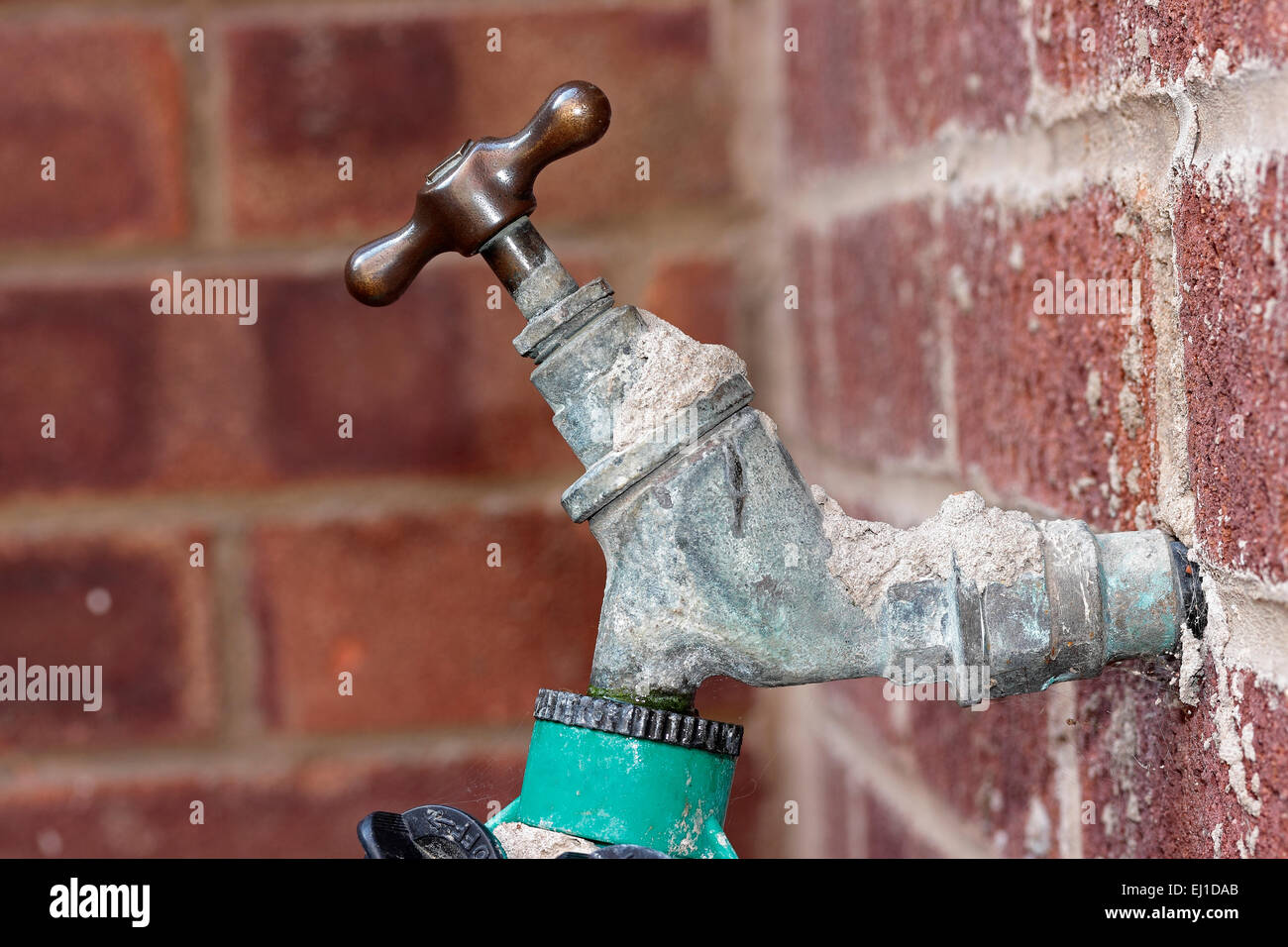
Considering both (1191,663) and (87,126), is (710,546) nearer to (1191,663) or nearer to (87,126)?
(1191,663)

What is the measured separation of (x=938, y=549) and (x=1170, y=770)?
80 millimetres

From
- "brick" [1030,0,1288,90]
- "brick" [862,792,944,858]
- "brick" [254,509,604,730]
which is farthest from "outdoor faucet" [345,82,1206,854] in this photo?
"brick" [254,509,604,730]

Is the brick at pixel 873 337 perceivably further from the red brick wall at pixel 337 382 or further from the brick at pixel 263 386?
the brick at pixel 263 386

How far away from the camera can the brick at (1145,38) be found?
250 millimetres

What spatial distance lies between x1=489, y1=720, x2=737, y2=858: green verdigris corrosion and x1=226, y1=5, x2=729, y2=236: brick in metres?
0.42

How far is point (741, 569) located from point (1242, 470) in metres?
0.11

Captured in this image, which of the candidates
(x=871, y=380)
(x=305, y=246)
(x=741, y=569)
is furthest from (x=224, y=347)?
(x=741, y=569)

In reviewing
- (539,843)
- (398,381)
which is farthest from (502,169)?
(398,381)

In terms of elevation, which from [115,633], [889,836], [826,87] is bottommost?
[889,836]

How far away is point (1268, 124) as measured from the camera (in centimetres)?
25

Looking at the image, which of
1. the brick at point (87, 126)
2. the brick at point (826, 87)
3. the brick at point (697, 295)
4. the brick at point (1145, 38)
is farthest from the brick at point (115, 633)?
the brick at point (1145, 38)

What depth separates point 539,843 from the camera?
1.04 feet

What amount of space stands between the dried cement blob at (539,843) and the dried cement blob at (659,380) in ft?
0.32

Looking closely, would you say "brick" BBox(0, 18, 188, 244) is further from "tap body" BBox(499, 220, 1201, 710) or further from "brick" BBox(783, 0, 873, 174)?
"tap body" BBox(499, 220, 1201, 710)
